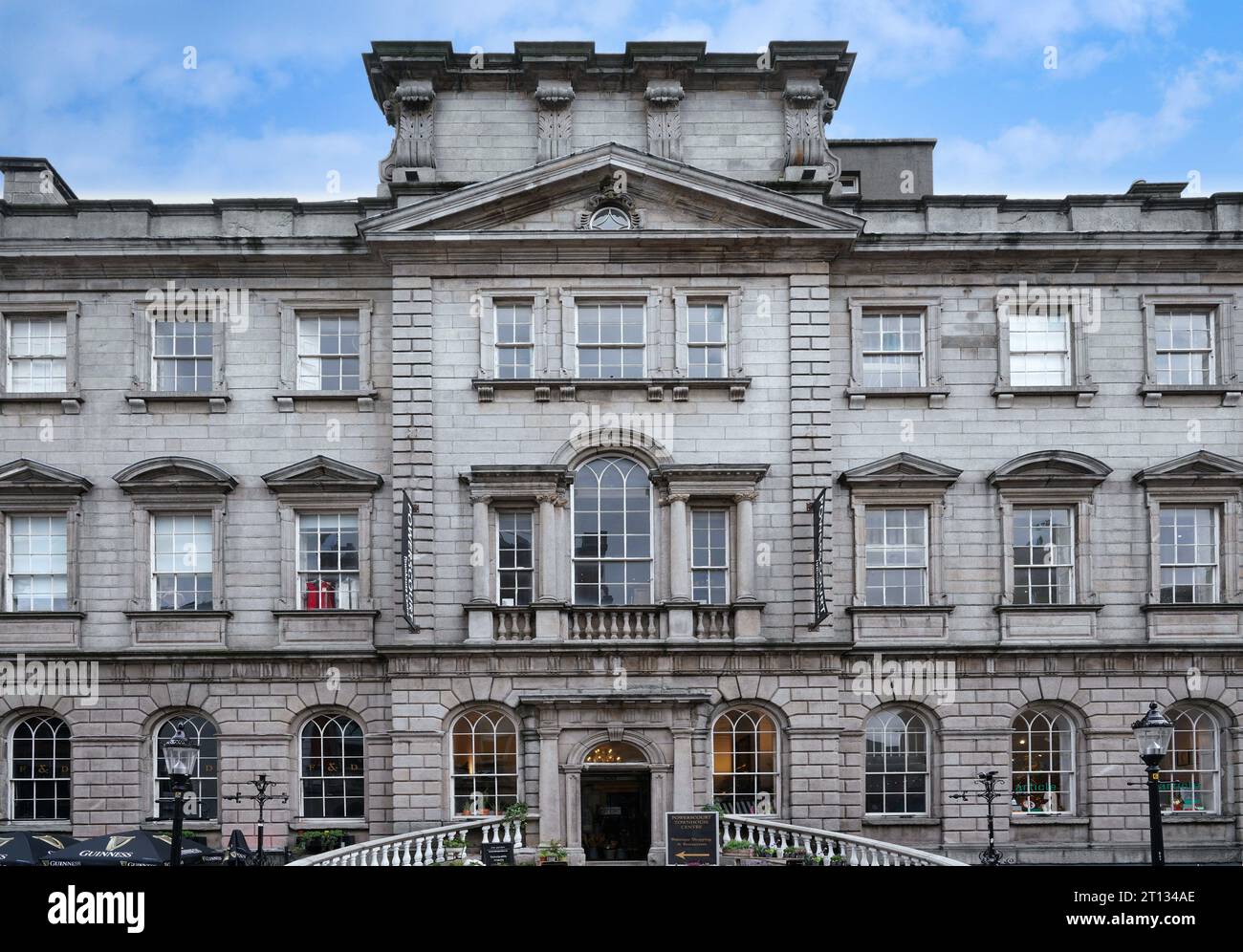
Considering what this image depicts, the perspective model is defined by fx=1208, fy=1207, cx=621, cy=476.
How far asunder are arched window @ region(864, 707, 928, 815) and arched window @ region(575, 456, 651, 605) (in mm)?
5537

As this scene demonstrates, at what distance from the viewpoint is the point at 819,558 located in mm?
23531

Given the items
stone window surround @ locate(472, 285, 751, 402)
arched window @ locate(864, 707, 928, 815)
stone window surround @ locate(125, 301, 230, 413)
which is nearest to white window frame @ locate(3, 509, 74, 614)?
stone window surround @ locate(125, 301, 230, 413)

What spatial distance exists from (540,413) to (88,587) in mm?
9984

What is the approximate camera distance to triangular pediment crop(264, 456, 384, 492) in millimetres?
24906

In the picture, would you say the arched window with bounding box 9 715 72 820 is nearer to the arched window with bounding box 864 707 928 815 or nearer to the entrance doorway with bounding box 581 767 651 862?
the entrance doorway with bounding box 581 767 651 862

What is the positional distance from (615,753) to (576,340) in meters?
8.45

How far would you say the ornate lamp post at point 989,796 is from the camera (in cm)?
2194

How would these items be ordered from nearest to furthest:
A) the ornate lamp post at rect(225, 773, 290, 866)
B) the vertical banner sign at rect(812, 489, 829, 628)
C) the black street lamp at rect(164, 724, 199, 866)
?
1. the black street lamp at rect(164, 724, 199, 866)
2. the ornate lamp post at rect(225, 773, 290, 866)
3. the vertical banner sign at rect(812, 489, 829, 628)

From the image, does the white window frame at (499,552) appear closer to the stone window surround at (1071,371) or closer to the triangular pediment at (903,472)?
the triangular pediment at (903,472)

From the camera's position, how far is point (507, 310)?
25.3m

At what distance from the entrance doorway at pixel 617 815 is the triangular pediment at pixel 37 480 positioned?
12.1 meters

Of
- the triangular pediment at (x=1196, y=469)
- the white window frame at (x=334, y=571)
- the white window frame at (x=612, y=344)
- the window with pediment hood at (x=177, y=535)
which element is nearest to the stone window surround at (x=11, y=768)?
the window with pediment hood at (x=177, y=535)
